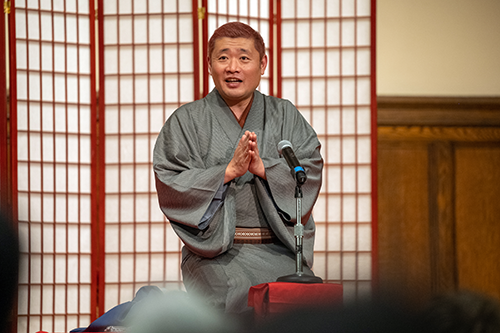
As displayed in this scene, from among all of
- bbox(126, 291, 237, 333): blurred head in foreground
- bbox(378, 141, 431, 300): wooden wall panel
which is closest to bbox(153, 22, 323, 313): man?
bbox(126, 291, 237, 333): blurred head in foreground

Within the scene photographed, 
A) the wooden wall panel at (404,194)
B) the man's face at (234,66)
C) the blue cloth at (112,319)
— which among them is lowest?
the blue cloth at (112,319)

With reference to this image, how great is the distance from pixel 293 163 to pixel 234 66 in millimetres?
705

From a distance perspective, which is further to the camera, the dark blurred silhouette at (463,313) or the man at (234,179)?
the man at (234,179)

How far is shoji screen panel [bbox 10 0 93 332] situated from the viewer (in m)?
3.53

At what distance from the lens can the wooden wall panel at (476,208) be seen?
4.49 m

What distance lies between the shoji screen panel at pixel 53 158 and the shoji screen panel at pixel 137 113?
14cm

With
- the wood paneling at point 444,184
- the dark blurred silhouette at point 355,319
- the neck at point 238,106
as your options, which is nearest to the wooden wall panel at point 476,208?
the wood paneling at point 444,184

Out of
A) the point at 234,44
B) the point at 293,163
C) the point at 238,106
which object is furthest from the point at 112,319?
the point at 234,44

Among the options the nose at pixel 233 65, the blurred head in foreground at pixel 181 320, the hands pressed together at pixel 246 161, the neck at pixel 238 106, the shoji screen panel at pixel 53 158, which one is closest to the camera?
the blurred head in foreground at pixel 181 320

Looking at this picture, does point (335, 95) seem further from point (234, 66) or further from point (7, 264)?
point (7, 264)

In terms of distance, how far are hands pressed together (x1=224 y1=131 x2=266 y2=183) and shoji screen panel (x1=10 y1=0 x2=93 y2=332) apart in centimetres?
155

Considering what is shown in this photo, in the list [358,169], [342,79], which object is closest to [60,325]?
[358,169]

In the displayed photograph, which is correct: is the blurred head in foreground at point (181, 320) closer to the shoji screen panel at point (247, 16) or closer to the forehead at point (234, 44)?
the forehead at point (234, 44)

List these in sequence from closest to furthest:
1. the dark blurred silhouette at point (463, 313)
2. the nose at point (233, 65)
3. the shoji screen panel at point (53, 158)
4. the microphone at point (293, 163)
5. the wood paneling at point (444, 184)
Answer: the dark blurred silhouette at point (463, 313) → the microphone at point (293, 163) → the nose at point (233, 65) → the shoji screen panel at point (53, 158) → the wood paneling at point (444, 184)
